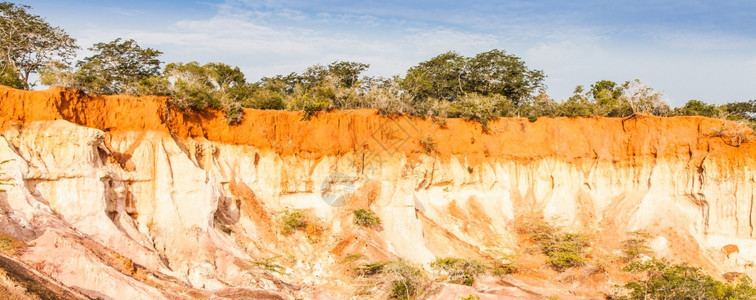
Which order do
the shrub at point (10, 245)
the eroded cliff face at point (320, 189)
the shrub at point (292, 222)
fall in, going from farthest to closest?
the shrub at point (292, 222) → the eroded cliff face at point (320, 189) → the shrub at point (10, 245)

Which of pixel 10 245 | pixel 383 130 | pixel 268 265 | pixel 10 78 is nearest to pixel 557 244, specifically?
pixel 383 130

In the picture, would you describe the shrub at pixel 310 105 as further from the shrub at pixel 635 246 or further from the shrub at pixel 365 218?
the shrub at pixel 635 246

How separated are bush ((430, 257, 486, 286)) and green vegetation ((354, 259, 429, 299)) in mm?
1356

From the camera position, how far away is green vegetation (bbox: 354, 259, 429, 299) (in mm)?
23516

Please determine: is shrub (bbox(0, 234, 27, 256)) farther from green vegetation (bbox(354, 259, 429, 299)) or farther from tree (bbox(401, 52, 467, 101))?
tree (bbox(401, 52, 467, 101))

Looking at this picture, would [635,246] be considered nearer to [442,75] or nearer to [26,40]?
[442,75]

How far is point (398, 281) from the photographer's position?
78.1ft

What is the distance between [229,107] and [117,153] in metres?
5.61

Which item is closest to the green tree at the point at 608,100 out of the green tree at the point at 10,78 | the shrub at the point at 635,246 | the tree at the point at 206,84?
the shrub at the point at 635,246

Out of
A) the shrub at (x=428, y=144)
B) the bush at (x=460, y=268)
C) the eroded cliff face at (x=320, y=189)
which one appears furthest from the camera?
the shrub at (x=428, y=144)

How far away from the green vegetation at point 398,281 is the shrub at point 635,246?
404 inches

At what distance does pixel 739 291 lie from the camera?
2214cm

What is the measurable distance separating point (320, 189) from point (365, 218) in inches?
101

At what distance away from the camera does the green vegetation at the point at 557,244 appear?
28734 millimetres
